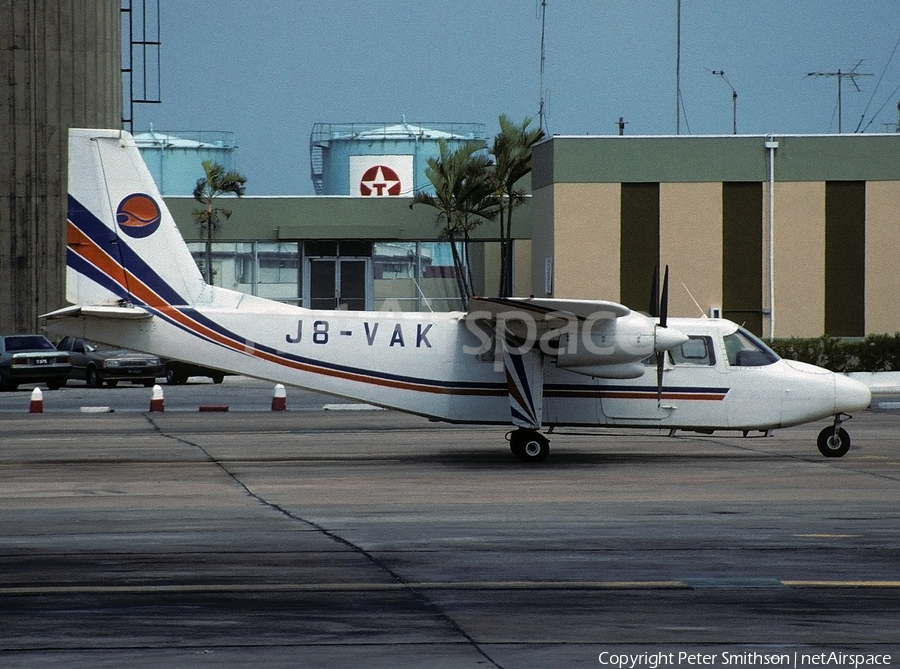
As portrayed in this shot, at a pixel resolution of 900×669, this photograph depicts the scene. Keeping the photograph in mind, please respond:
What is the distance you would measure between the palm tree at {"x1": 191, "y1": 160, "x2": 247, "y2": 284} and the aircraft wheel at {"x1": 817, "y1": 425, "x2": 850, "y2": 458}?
116ft

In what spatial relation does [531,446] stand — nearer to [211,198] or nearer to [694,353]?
[694,353]

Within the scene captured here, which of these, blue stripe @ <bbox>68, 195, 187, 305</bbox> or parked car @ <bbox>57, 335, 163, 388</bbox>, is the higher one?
blue stripe @ <bbox>68, 195, 187, 305</bbox>

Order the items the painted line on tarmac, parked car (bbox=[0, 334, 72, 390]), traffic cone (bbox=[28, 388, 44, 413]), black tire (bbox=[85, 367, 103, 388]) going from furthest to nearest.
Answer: black tire (bbox=[85, 367, 103, 388]), parked car (bbox=[0, 334, 72, 390]), traffic cone (bbox=[28, 388, 44, 413]), the painted line on tarmac

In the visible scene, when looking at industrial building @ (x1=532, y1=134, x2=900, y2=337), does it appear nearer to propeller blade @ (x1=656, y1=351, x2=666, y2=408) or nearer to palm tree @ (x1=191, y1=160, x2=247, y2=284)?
palm tree @ (x1=191, y1=160, x2=247, y2=284)

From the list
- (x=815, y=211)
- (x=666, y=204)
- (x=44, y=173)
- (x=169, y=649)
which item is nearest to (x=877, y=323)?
(x=815, y=211)

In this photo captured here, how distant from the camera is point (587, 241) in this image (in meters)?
40.8

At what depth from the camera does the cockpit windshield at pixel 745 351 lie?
1903 centimetres

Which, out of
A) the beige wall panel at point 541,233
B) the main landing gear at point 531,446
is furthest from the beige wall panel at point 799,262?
the main landing gear at point 531,446

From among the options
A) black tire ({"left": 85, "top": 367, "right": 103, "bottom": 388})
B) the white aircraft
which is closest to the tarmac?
the white aircraft

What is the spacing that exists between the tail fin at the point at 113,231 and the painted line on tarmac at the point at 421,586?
9615 millimetres

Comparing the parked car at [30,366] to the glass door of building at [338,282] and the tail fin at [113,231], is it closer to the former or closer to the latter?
the glass door of building at [338,282]

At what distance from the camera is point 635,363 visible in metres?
18.7

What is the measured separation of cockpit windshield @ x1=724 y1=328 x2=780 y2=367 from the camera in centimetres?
1903

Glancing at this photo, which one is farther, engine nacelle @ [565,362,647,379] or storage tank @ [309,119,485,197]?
storage tank @ [309,119,485,197]
